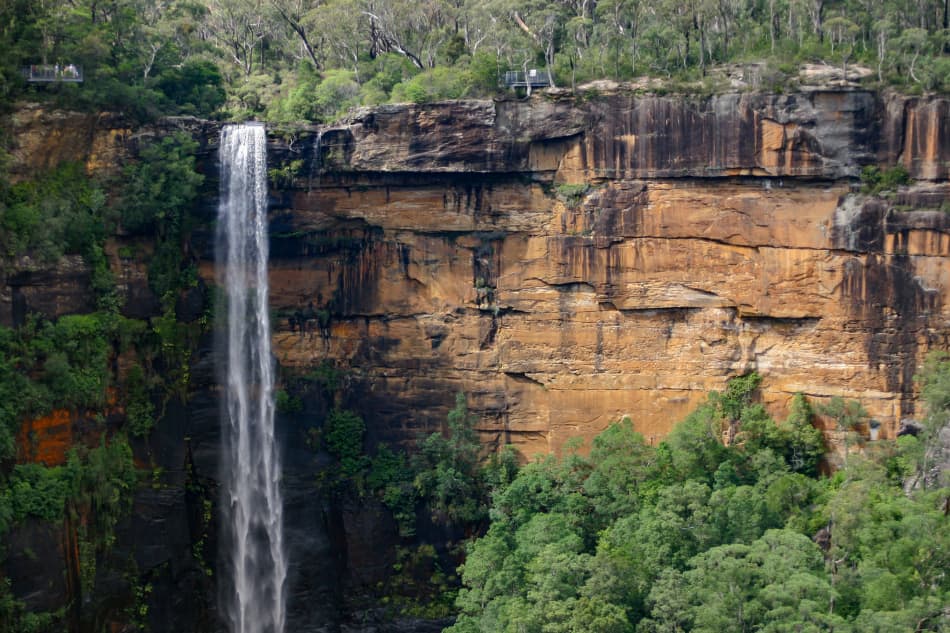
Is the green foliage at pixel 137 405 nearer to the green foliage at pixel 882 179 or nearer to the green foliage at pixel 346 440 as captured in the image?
the green foliage at pixel 346 440

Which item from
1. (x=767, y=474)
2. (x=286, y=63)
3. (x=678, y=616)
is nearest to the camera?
(x=678, y=616)

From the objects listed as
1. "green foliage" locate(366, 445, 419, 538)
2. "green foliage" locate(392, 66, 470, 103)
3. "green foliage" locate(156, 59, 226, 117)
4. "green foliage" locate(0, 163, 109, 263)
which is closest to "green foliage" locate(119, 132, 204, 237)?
"green foliage" locate(0, 163, 109, 263)

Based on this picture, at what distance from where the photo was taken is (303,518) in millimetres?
33156

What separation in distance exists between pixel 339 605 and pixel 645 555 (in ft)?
29.6

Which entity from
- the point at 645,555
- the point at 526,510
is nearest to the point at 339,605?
the point at 526,510

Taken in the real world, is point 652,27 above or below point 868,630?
A: above

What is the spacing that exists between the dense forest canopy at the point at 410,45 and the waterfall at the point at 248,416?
2725 mm

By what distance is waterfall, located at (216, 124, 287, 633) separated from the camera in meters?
32.5

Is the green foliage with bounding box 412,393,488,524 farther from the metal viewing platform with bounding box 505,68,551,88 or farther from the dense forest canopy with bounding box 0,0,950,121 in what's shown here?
the dense forest canopy with bounding box 0,0,950,121

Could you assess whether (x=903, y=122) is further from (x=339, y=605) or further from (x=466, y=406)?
(x=339, y=605)

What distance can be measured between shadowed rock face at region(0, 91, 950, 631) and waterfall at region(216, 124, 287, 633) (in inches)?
16.5

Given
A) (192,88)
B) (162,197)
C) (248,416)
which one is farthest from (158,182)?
(248,416)

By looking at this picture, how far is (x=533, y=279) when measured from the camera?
32.3m

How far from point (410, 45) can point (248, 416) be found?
12727 mm
